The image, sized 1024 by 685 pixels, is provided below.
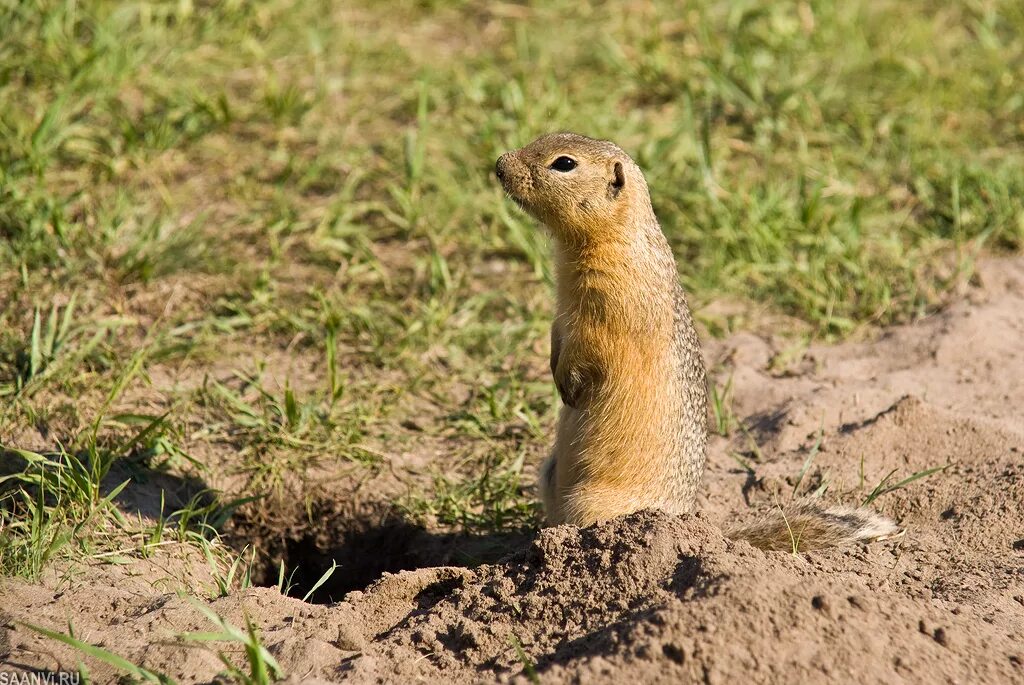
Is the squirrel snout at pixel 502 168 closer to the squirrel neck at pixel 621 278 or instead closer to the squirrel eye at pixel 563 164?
the squirrel eye at pixel 563 164

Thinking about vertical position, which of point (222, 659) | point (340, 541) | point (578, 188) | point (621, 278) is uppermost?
point (578, 188)

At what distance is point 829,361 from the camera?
5.45 metres

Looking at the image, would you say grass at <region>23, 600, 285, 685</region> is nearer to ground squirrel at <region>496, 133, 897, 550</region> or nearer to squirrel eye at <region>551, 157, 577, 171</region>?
ground squirrel at <region>496, 133, 897, 550</region>

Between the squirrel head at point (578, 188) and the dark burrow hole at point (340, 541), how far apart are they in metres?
1.22

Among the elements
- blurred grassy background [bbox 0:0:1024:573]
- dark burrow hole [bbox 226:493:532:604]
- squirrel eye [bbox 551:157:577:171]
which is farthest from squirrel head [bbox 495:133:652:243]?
dark burrow hole [bbox 226:493:532:604]

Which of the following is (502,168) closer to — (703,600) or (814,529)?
(814,529)

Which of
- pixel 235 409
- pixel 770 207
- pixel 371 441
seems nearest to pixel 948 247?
pixel 770 207

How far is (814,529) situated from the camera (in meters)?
4.08

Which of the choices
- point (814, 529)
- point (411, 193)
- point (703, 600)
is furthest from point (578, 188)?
point (411, 193)

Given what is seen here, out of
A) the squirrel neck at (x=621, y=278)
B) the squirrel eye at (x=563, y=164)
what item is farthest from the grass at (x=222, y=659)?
the squirrel eye at (x=563, y=164)

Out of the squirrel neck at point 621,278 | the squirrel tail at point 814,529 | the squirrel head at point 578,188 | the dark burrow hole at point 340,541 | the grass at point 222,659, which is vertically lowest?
the dark burrow hole at point 340,541

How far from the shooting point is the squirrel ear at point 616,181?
14.2ft

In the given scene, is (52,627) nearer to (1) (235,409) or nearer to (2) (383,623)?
(2) (383,623)

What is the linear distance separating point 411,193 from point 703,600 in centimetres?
342
